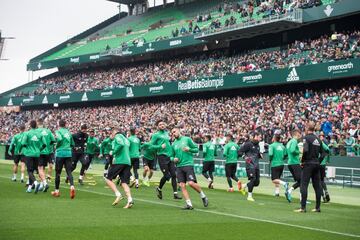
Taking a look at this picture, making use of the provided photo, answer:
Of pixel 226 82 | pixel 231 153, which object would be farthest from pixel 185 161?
pixel 226 82

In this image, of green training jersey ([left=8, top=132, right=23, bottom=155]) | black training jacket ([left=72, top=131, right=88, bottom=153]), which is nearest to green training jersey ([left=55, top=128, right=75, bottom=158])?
black training jacket ([left=72, top=131, right=88, bottom=153])

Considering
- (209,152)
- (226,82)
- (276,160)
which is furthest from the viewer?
(226,82)

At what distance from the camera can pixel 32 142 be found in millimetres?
19828

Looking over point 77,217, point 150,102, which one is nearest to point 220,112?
point 150,102

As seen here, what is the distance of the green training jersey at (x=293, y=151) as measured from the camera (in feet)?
60.9

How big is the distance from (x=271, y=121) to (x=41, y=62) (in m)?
45.1

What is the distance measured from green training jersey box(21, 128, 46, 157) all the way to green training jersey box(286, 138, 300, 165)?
800cm

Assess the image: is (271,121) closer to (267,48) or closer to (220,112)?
(220,112)

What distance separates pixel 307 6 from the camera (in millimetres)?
42219

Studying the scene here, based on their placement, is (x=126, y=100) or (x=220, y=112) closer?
(x=220, y=112)

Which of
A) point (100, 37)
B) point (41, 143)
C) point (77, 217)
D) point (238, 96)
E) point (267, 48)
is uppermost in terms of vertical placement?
point (100, 37)

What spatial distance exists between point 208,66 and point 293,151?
108 feet

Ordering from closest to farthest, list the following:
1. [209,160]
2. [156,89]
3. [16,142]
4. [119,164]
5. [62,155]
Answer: [119,164] < [62,155] < [16,142] < [209,160] < [156,89]

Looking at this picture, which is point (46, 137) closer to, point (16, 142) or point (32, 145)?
point (32, 145)
